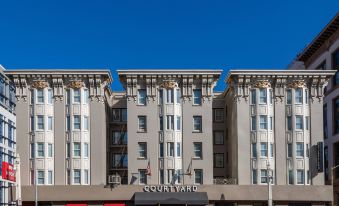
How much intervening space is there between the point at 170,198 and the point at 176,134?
7.86 metres

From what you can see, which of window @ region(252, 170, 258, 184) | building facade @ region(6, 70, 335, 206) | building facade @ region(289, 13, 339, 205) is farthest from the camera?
building facade @ region(289, 13, 339, 205)

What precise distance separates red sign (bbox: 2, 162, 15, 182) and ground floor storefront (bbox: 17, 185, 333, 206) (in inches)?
253

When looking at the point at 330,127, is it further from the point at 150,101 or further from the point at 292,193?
the point at 150,101

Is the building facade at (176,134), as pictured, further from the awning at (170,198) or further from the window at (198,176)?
the awning at (170,198)

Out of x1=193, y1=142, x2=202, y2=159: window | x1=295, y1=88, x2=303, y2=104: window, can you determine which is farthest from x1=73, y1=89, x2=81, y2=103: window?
→ x1=295, y1=88, x2=303, y2=104: window

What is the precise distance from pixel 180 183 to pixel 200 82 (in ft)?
39.0

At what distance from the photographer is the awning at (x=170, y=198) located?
5975 centimetres

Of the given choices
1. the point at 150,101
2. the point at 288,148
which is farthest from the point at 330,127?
the point at 150,101

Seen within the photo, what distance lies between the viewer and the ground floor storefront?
60.8 m

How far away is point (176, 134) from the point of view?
64250 millimetres

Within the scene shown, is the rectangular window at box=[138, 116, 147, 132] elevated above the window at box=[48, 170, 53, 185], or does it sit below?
above

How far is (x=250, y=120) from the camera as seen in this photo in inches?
2522

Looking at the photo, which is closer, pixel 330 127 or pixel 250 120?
pixel 250 120

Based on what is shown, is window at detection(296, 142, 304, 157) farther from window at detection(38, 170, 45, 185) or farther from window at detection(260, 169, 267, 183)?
window at detection(38, 170, 45, 185)
